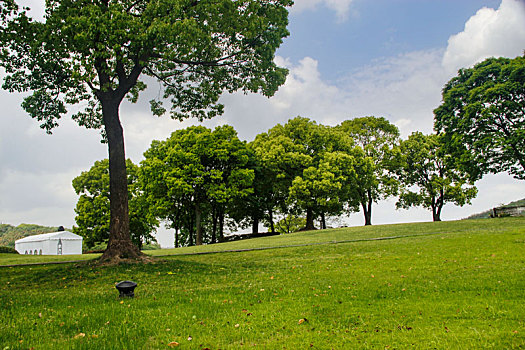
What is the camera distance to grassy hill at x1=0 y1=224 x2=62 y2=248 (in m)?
53.4

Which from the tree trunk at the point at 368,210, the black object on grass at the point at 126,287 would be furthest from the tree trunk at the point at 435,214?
the black object on grass at the point at 126,287

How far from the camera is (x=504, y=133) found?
28.8 meters

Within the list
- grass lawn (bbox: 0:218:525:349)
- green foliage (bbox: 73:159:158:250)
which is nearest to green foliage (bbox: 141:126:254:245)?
green foliage (bbox: 73:159:158:250)

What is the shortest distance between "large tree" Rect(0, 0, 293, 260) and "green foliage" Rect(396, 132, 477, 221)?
2942cm

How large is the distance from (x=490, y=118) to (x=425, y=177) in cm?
1303

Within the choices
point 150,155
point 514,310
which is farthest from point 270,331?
point 150,155

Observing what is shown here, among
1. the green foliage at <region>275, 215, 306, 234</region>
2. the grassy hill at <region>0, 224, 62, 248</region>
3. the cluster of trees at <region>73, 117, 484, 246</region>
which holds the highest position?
the cluster of trees at <region>73, 117, 484, 246</region>

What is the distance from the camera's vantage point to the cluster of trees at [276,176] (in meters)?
34.0

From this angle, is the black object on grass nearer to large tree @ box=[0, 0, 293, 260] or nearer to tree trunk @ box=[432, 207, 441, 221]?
large tree @ box=[0, 0, 293, 260]

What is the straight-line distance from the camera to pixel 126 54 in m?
14.6

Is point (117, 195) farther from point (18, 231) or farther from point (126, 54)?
point (18, 231)

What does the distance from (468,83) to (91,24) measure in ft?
106

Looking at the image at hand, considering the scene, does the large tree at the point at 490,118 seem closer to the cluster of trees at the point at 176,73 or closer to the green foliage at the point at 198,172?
the cluster of trees at the point at 176,73

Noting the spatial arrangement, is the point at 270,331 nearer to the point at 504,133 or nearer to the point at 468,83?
the point at 504,133
